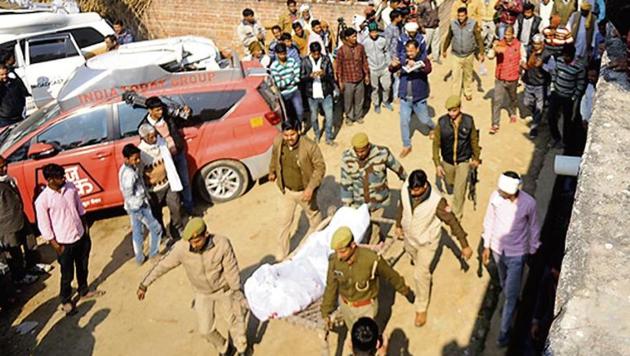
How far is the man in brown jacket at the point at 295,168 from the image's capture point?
664 cm

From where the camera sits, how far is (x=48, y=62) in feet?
41.3

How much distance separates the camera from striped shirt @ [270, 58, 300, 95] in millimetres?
9375

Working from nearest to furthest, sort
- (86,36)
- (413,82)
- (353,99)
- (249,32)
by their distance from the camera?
(413,82) < (353,99) < (249,32) < (86,36)

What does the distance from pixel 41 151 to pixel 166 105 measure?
1.69m

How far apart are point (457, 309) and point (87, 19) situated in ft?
36.8

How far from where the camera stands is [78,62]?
12.7 meters

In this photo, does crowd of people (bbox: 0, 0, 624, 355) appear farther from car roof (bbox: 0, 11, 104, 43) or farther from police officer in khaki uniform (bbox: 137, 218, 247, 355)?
car roof (bbox: 0, 11, 104, 43)

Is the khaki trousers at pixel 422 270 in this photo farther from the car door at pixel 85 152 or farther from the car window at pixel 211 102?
the car door at pixel 85 152

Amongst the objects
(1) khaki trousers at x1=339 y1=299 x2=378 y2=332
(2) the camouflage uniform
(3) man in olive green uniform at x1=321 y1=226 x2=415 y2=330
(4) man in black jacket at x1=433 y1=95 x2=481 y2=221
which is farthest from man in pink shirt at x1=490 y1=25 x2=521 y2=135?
(1) khaki trousers at x1=339 y1=299 x2=378 y2=332

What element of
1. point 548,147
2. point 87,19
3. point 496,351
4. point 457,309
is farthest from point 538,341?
point 87,19

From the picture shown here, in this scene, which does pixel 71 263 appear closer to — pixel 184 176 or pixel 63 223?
pixel 63 223

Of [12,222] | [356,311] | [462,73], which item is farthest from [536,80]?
[12,222]

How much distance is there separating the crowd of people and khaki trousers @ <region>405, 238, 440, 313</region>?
0.05 ft

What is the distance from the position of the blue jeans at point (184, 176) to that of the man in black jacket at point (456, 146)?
132 inches
